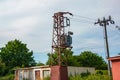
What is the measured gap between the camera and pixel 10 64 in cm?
7588

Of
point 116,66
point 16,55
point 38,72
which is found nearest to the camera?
point 116,66

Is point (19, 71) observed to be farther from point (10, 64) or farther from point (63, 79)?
point (10, 64)

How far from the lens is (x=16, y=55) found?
260 ft

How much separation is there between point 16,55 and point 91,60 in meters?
21.4

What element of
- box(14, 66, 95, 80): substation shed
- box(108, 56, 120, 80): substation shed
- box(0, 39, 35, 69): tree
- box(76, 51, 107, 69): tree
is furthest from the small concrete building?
box(76, 51, 107, 69): tree

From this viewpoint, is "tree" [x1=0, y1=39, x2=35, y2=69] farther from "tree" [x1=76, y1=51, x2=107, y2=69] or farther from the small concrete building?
the small concrete building

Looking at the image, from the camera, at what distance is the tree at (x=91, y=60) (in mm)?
79562

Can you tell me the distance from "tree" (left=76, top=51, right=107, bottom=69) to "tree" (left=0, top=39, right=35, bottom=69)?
14.1 meters

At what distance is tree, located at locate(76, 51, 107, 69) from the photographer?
79.6m

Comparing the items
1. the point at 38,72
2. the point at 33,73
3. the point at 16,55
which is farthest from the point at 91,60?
the point at 38,72

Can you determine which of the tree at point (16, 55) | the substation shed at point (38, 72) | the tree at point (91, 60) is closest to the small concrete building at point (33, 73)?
the substation shed at point (38, 72)

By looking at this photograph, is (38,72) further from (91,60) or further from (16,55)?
(91,60)

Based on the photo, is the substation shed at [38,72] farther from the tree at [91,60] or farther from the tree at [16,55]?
the tree at [91,60]

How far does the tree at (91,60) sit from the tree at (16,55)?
14088mm
